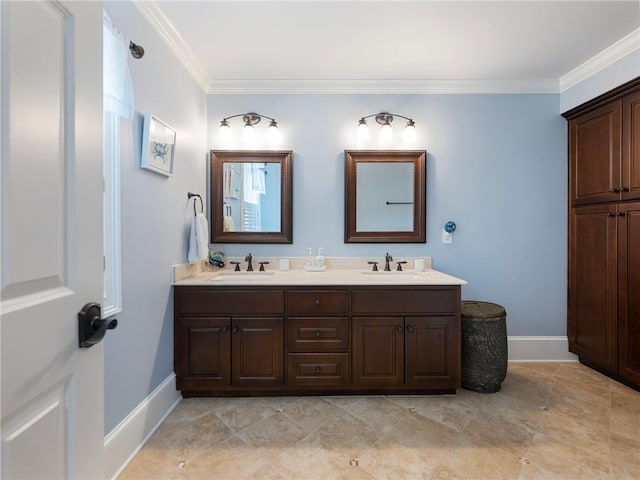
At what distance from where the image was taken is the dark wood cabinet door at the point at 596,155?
2.41m

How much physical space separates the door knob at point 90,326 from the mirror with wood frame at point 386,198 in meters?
2.20

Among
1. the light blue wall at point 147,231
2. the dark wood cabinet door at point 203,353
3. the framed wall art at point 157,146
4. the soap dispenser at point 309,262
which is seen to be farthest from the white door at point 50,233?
the soap dispenser at point 309,262

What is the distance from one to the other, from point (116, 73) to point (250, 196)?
1435mm

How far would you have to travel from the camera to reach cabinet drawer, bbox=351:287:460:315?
2.25 meters

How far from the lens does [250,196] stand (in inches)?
111

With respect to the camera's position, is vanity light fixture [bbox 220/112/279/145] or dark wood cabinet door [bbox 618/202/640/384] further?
vanity light fixture [bbox 220/112/279/145]

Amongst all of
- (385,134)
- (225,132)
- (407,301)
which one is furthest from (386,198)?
(225,132)

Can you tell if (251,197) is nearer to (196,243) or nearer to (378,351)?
(196,243)

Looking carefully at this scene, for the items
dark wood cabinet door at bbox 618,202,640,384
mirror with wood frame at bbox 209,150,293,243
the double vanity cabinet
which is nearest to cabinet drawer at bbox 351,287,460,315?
the double vanity cabinet

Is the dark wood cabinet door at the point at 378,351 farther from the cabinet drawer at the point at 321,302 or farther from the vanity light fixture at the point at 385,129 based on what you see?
the vanity light fixture at the point at 385,129

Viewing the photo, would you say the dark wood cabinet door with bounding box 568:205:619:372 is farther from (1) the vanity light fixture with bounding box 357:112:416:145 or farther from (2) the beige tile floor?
(1) the vanity light fixture with bounding box 357:112:416:145

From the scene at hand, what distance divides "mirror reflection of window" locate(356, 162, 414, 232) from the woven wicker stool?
0.90 metres

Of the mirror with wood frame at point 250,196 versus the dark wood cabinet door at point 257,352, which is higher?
the mirror with wood frame at point 250,196

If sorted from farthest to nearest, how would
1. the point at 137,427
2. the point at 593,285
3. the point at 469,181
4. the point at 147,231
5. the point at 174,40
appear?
the point at 469,181 < the point at 593,285 < the point at 174,40 < the point at 147,231 < the point at 137,427
